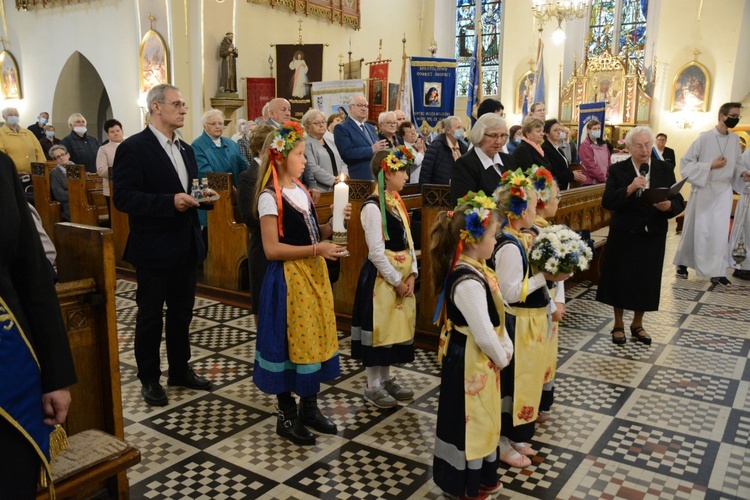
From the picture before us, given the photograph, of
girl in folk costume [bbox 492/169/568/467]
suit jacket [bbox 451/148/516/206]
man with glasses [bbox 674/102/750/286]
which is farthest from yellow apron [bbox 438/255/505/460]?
man with glasses [bbox 674/102/750/286]

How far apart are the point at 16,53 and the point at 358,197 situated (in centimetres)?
1200

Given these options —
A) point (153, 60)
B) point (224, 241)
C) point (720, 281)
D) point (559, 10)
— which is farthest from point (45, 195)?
point (559, 10)

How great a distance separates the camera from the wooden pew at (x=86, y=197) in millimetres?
6688

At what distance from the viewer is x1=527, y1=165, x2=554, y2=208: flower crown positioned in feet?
9.45

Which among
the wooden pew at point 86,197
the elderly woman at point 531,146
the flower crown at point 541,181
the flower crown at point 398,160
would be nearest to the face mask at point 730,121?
the elderly woman at point 531,146

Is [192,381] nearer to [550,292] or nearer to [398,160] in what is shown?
[398,160]

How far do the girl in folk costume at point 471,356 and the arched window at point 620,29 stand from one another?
A: 1456cm

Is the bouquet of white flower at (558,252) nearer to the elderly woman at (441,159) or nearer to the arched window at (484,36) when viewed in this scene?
the elderly woman at (441,159)

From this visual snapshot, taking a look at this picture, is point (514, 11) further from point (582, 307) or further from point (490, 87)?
point (582, 307)

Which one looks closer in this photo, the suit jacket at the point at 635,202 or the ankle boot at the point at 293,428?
the ankle boot at the point at 293,428

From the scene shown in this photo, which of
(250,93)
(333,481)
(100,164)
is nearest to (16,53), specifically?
(250,93)

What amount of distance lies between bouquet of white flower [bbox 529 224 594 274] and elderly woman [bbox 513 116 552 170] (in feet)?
5.67

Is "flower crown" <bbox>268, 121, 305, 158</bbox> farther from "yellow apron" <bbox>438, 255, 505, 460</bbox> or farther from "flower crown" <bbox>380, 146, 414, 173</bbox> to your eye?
"yellow apron" <bbox>438, 255, 505, 460</bbox>

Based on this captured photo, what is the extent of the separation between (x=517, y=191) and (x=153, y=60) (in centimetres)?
930
